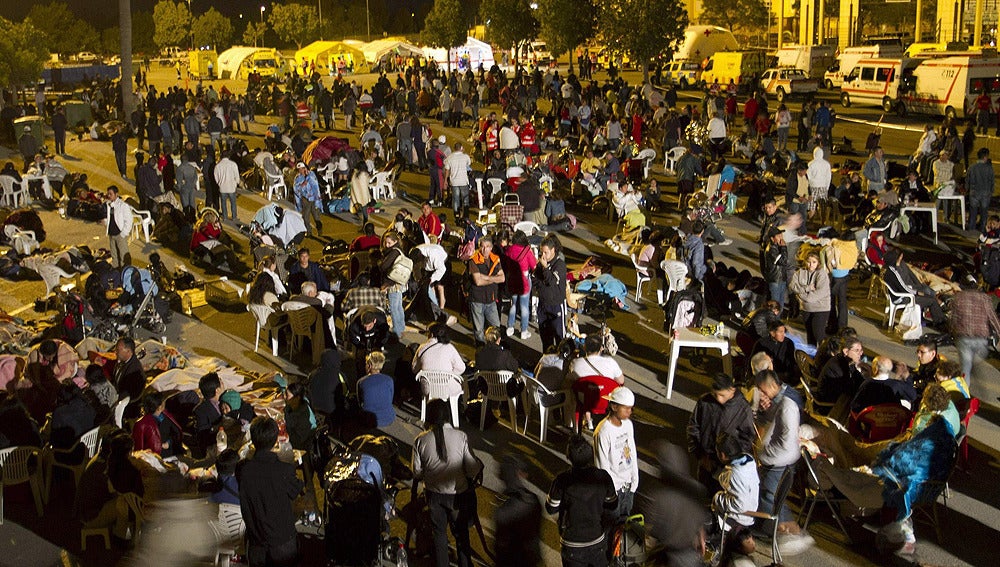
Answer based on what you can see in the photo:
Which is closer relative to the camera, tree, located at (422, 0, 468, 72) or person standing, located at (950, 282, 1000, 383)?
person standing, located at (950, 282, 1000, 383)

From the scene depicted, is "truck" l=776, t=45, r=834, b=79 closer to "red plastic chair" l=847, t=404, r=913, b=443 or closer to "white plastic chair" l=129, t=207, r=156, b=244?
"white plastic chair" l=129, t=207, r=156, b=244

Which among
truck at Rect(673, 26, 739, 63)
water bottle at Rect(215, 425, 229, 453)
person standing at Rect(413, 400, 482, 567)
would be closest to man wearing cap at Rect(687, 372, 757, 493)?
person standing at Rect(413, 400, 482, 567)

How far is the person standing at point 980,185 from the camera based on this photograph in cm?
1549

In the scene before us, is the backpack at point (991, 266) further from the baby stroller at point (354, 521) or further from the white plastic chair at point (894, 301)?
the baby stroller at point (354, 521)

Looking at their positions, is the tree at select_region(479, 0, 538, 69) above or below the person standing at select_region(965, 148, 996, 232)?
above

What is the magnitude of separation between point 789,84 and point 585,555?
3206 cm

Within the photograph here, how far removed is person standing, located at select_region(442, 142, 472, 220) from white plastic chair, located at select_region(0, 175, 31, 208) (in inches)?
349

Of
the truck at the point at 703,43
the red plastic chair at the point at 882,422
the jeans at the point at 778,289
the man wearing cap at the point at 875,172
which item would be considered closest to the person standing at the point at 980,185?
the man wearing cap at the point at 875,172

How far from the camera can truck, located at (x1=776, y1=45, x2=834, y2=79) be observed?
39.8 m

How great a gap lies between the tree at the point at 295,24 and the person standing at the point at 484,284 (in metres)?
71.4

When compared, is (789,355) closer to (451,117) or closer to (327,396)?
(327,396)

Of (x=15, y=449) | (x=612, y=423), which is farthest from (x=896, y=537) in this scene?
(x=15, y=449)

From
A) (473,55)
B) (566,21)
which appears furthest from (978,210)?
(473,55)

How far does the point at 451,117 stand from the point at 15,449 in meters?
22.2
